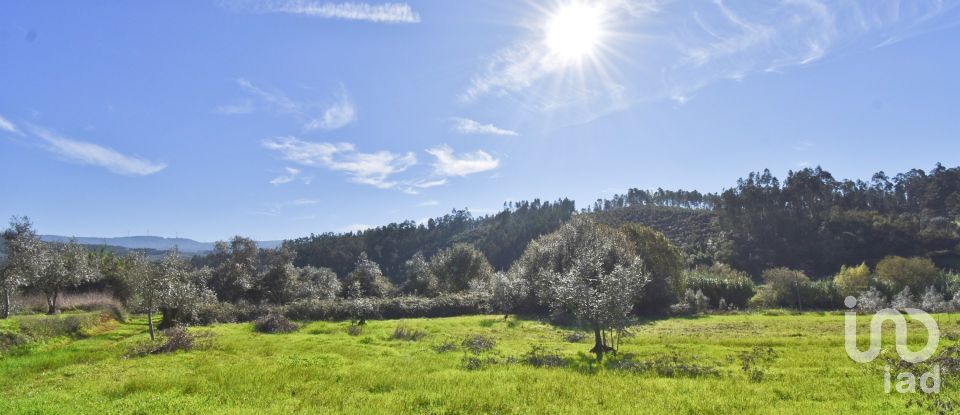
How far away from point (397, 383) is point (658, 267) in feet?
192

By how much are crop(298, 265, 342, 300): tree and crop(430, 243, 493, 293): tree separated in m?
21.7

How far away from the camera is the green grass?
17891 mm

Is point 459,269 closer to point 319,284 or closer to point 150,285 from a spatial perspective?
point 319,284

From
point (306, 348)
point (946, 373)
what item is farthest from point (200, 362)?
point (946, 373)

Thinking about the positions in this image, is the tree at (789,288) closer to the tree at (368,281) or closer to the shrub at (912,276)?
the shrub at (912,276)

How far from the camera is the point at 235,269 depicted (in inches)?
2756

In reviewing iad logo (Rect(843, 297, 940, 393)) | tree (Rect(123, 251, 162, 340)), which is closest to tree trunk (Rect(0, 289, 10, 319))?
tree (Rect(123, 251, 162, 340))

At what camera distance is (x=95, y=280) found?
64562 mm

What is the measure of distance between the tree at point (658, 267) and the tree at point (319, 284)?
48.7m

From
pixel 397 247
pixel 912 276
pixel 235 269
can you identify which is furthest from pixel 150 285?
pixel 397 247

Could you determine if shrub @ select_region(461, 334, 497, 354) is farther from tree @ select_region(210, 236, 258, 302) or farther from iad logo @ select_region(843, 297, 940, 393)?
tree @ select_region(210, 236, 258, 302)

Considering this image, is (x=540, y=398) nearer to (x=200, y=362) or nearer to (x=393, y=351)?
(x=393, y=351)

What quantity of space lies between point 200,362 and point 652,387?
82.2ft

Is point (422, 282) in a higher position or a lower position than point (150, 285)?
lower
